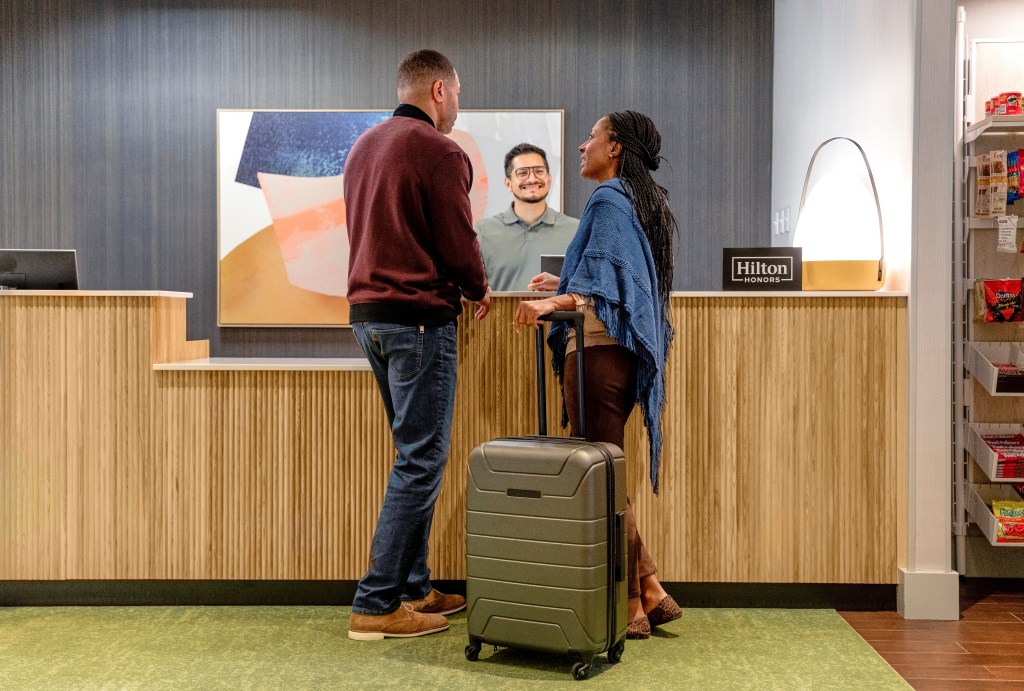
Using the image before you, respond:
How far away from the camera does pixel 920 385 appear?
2.87 metres

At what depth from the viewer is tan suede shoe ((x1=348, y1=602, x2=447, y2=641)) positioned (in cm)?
260

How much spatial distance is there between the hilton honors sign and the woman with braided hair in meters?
0.47

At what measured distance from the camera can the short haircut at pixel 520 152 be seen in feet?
15.7

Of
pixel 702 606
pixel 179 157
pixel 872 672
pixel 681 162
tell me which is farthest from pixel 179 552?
pixel 681 162

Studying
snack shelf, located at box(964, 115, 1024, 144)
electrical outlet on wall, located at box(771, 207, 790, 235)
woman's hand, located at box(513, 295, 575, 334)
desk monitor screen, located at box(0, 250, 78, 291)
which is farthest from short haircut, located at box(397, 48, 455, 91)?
electrical outlet on wall, located at box(771, 207, 790, 235)

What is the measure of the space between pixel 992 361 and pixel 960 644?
1.05m

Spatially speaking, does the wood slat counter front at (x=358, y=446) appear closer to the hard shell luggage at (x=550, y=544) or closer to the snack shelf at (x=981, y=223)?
the snack shelf at (x=981, y=223)

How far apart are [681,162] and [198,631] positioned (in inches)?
135

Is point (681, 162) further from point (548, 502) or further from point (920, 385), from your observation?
point (548, 502)

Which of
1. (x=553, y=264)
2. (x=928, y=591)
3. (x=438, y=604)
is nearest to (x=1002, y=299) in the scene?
(x=928, y=591)

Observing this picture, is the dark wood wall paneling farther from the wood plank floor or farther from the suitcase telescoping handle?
the suitcase telescoping handle

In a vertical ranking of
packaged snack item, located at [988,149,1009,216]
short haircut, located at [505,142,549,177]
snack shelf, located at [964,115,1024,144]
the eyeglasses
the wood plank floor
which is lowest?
the wood plank floor

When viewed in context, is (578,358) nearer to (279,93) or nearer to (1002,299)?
(1002,299)

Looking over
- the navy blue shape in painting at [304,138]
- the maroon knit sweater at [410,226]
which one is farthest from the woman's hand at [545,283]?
the navy blue shape in painting at [304,138]
